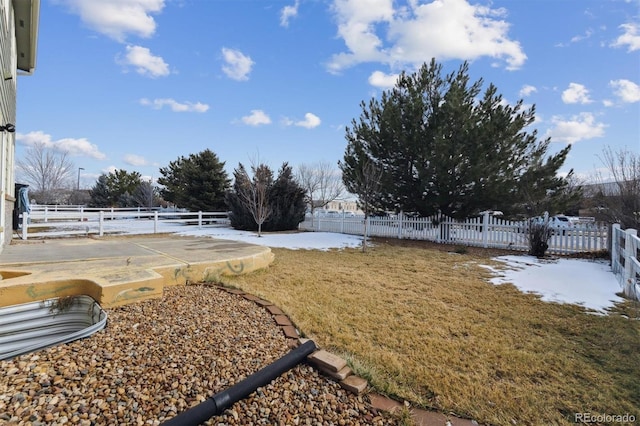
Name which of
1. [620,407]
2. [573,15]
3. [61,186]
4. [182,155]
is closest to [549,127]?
[573,15]

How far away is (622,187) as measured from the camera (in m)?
7.77

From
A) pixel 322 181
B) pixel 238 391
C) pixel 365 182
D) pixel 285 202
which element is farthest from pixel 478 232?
pixel 322 181

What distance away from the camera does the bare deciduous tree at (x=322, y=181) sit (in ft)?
90.9

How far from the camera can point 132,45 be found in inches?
349

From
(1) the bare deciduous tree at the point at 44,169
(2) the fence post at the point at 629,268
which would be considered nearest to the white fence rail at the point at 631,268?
(2) the fence post at the point at 629,268

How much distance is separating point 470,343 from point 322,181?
25.5 metres

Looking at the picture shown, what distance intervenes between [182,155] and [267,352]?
24.7 meters

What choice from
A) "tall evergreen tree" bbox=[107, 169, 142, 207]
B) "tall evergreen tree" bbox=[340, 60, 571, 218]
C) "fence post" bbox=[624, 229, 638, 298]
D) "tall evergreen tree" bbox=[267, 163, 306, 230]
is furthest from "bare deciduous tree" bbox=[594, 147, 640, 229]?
"tall evergreen tree" bbox=[107, 169, 142, 207]

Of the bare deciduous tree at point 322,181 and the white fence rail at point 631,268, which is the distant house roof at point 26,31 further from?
the bare deciduous tree at point 322,181

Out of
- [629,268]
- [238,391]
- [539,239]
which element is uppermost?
[539,239]

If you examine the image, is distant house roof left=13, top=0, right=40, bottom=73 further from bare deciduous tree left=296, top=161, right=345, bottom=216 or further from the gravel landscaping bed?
bare deciduous tree left=296, top=161, right=345, bottom=216

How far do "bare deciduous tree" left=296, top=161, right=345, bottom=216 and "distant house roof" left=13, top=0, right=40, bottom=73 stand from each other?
20350 mm

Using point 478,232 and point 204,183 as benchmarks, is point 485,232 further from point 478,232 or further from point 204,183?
point 204,183

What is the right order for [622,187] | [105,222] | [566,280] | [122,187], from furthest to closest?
[122,187] < [105,222] < [622,187] < [566,280]
